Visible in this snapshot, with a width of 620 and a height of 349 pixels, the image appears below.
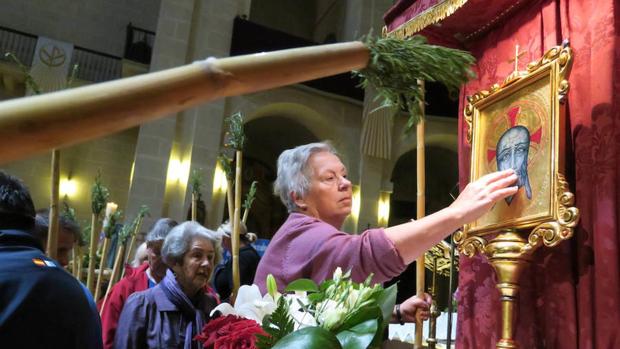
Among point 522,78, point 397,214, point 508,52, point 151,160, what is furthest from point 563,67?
point 397,214

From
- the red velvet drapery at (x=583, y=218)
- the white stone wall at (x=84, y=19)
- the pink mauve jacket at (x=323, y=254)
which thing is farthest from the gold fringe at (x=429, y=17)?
the white stone wall at (x=84, y=19)

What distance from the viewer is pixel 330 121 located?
38.6 ft

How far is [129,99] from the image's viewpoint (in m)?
0.48

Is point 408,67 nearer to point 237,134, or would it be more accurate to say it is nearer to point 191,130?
point 237,134

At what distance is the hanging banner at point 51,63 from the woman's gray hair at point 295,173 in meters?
10.1

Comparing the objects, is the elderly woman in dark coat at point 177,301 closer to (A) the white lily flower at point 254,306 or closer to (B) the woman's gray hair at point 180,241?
(B) the woman's gray hair at point 180,241

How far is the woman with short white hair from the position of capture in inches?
58.5

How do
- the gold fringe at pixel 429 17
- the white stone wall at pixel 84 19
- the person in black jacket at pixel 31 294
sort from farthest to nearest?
the white stone wall at pixel 84 19 → the gold fringe at pixel 429 17 → the person in black jacket at pixel 31 294

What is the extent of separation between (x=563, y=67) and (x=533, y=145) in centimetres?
29

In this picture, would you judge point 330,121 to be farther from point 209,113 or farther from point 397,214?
point 397,214

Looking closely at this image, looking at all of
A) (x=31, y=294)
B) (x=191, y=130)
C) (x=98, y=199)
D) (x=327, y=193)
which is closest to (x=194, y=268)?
(x=98, y=199)

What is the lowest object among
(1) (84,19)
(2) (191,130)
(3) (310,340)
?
(3) (310,340)

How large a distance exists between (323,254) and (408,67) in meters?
0.78

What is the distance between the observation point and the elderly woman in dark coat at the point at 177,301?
257cm
